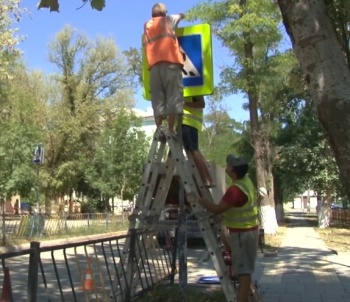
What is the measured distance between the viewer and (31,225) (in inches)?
799

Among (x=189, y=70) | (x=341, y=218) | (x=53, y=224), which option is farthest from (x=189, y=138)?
(x=341, y=218)

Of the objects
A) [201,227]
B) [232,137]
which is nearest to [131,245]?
[201,227]

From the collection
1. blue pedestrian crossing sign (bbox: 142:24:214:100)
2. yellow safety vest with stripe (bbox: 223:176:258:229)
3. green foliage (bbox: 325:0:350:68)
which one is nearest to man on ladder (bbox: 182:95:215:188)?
blue pedestrian crossing sign (bbox: 142:24:214:100)

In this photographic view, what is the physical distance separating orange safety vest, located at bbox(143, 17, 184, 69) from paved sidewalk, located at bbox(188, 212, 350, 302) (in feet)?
13.7

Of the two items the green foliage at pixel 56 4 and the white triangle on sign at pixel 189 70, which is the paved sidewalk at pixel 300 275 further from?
the green foliage at pixel 56 4

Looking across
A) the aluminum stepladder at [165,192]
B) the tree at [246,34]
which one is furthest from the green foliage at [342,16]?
the tree at [246,34]

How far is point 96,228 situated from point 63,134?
1649 cm

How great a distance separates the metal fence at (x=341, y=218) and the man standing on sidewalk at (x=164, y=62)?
90.4 feet

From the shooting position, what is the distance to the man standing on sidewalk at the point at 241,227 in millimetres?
5922

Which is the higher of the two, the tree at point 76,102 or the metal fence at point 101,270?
the tree at point 76,102

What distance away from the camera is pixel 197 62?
6.49 m

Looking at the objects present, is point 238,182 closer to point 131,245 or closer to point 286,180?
point 131,245

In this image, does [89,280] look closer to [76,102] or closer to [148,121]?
[76,102]

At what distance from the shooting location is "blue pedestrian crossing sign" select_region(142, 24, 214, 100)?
21.2 feet
